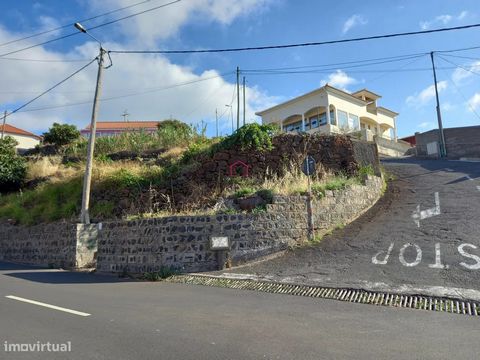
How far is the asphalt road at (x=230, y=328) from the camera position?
14.6ft

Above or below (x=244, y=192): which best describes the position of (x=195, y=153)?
above

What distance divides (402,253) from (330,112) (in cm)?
3038

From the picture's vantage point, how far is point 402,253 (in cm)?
933

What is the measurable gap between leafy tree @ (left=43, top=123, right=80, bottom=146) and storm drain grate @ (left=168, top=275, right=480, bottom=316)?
22.3m

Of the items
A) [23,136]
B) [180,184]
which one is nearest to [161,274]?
[180,184]

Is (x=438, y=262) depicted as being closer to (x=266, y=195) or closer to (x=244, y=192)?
(x=266, y=195)

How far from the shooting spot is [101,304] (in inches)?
278

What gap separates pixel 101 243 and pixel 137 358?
868cm

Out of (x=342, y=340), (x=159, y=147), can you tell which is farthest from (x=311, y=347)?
(x=159, y=147)

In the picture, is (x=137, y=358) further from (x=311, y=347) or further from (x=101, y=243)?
(x=101, y=243)

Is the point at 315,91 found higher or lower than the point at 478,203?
higher

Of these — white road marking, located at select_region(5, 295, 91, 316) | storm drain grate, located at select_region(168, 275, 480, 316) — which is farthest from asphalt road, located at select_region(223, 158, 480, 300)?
white road marking, located at select_region(5, 295, 91, 316)

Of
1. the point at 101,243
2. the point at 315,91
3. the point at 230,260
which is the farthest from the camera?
the point at 315,91

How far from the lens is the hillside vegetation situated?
1227cm
